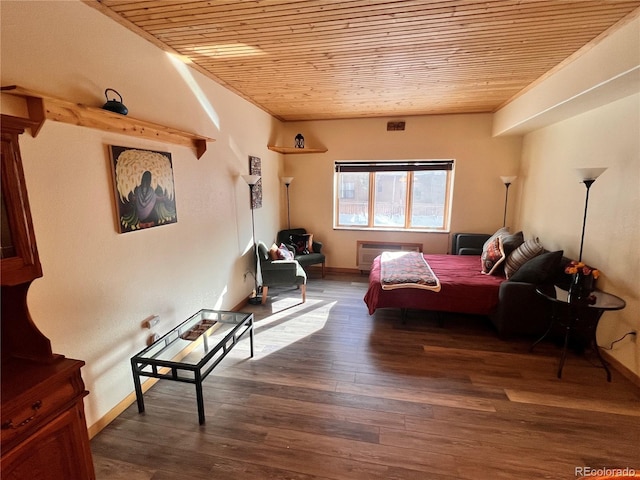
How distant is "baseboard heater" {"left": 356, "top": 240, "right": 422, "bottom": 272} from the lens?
5188 mm

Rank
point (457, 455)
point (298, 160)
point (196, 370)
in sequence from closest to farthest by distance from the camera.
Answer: point (457, 455), point (196, 370), point (298, 160)

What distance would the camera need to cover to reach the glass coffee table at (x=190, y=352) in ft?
6.55

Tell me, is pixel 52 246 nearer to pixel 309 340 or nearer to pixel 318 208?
pixel 309 340

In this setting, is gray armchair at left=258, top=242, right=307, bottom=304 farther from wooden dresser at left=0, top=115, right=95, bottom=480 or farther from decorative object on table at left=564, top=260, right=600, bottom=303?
decorative object on table at left=564, top=260, right=600, bottom=303

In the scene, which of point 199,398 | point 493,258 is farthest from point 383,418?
point 493,258

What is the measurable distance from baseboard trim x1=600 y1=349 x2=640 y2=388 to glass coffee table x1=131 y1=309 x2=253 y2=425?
10.3 feet

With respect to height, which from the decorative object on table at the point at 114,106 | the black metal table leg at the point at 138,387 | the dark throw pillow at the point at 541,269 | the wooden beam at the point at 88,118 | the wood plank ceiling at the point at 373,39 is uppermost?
the wood plank ceiling at the point at 373,39

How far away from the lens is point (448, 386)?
2.37m

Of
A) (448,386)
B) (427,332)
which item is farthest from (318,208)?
(448,386)

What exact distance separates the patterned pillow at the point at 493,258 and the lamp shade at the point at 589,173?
114 centimetres

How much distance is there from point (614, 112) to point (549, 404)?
2588mm

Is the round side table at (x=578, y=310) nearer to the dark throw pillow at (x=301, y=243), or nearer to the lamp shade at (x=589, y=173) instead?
the lamp shade at (x=589, y=173)

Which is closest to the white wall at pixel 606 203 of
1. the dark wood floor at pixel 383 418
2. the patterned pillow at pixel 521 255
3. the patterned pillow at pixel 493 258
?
the patterned pillow at pixel 521 255

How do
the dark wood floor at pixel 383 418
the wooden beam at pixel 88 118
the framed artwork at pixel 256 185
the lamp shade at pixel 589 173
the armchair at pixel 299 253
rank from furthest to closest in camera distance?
the armchair at pixel 299 253, the framed artwork at pixel 256 185, the lamp shade at pixel 589 173, the dark wood floor at pixel 383 418, the wooden beam at pixel 88 118
